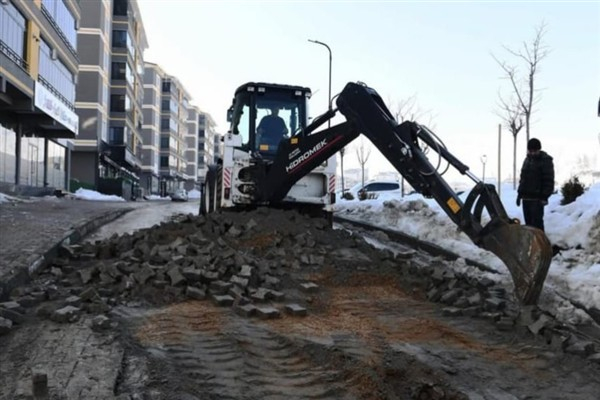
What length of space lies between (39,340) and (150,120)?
9409 cm

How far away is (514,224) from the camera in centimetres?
627

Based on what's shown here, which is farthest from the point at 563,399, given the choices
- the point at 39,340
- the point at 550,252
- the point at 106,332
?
the point at 39,340

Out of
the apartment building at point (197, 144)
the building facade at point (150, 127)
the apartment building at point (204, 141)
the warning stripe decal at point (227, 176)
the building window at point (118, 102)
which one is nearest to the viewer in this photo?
the warning stripe decal at point (227, 176)

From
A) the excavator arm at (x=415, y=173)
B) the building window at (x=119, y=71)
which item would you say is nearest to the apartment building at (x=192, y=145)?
the building window at (x=119, y=71)

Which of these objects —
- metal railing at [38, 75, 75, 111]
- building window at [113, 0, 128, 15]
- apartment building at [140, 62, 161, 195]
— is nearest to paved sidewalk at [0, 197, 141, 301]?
metal railing at [38, 75, 75, 111]

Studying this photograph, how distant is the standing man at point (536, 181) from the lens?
945cm

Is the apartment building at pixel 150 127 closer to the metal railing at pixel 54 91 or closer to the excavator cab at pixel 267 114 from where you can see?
the metal railing at pixel 54 91

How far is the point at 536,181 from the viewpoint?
9.49 meters

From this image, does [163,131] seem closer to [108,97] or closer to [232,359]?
[108,97]

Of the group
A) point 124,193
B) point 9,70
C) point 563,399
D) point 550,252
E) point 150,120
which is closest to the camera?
point 563,399

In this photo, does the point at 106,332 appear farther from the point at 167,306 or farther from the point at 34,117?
the point at 34,117

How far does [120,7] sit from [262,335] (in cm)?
6958

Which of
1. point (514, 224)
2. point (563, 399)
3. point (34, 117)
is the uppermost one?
point (34, 117)

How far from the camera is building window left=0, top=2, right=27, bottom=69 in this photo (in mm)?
27109
